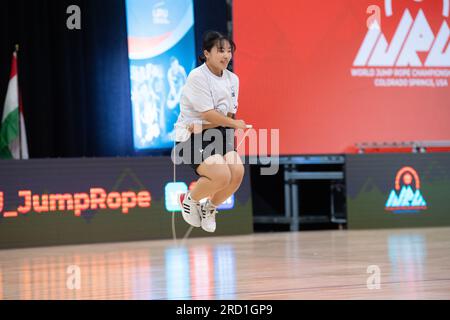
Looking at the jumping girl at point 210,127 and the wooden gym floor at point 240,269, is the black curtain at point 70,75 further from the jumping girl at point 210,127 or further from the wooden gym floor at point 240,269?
the jumping girl at point 210,127

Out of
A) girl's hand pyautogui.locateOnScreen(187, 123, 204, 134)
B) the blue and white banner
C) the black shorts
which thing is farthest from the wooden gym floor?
the blue and white banner

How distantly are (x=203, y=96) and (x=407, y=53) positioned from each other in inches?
213

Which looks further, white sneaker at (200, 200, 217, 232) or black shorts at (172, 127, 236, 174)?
white sneaker at (200, 200, 217, 232)

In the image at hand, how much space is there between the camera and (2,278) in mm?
5859

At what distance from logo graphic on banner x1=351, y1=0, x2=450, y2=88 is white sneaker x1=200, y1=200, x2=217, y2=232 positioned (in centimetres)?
471

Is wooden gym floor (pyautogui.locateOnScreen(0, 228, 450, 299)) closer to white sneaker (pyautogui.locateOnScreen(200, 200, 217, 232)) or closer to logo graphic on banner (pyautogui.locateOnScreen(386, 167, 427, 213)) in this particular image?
white sneaker (pyautogui.locateOnScreen(200, 200, 217, 232))

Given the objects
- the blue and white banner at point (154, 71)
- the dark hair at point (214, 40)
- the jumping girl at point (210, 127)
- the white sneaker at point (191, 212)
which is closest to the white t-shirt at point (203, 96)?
the jumping girl at point (210, 127)

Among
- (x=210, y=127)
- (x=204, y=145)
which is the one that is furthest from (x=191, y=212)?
(x=210, y=127)

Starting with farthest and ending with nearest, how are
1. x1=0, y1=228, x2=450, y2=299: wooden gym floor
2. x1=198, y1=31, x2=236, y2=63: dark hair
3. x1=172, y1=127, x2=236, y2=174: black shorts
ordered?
x1=172, y1=127, x2=236, y2=174: black shorts → x1=198, y1=31, x2=236, y2=63: dark hair → x1=0, y1=228, x2=450, y2=299: wooden gym floor

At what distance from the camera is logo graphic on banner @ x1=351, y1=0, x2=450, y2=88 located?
417 inches

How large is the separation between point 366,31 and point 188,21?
2293 millimetres

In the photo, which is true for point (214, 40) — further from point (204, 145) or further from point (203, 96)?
point (204, 145)

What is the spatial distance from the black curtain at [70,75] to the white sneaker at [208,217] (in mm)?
3871

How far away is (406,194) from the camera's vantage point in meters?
10.5
